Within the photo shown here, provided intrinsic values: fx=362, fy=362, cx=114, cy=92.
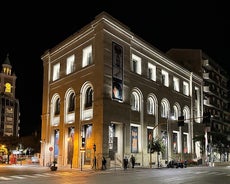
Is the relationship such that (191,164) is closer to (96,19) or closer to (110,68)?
(110,68)

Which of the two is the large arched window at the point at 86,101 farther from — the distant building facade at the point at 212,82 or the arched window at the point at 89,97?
the distant building facade at the point at 212,82

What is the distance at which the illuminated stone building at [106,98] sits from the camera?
4947 cm

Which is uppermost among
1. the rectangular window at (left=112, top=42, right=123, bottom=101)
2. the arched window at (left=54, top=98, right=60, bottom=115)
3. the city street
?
the rectangular window at (left=112, top=42, right=123, bottom=101)

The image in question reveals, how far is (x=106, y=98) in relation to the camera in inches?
1917

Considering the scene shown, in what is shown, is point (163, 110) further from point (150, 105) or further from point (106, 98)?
point (106, 98)

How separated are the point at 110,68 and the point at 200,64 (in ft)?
144

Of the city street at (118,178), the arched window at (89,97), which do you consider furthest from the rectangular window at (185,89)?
the city street at (118,178)

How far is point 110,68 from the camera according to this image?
50.6 meters

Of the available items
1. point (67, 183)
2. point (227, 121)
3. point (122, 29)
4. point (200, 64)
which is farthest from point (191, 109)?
point (67, 183)

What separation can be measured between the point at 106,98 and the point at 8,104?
137 meters

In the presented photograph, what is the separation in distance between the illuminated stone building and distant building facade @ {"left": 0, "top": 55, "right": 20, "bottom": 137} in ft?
380

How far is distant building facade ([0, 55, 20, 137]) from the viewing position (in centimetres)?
17262

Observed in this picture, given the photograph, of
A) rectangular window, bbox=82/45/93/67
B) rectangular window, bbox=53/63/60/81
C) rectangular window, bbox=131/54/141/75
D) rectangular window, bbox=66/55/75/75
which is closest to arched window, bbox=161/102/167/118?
rectangular window, bbox=131/54/141/75

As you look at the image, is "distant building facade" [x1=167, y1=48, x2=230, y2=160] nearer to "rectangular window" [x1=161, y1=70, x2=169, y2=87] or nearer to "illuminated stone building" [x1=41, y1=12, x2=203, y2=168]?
"rectangular window" [x1=161, y1=70, x2=169, y2=87]
